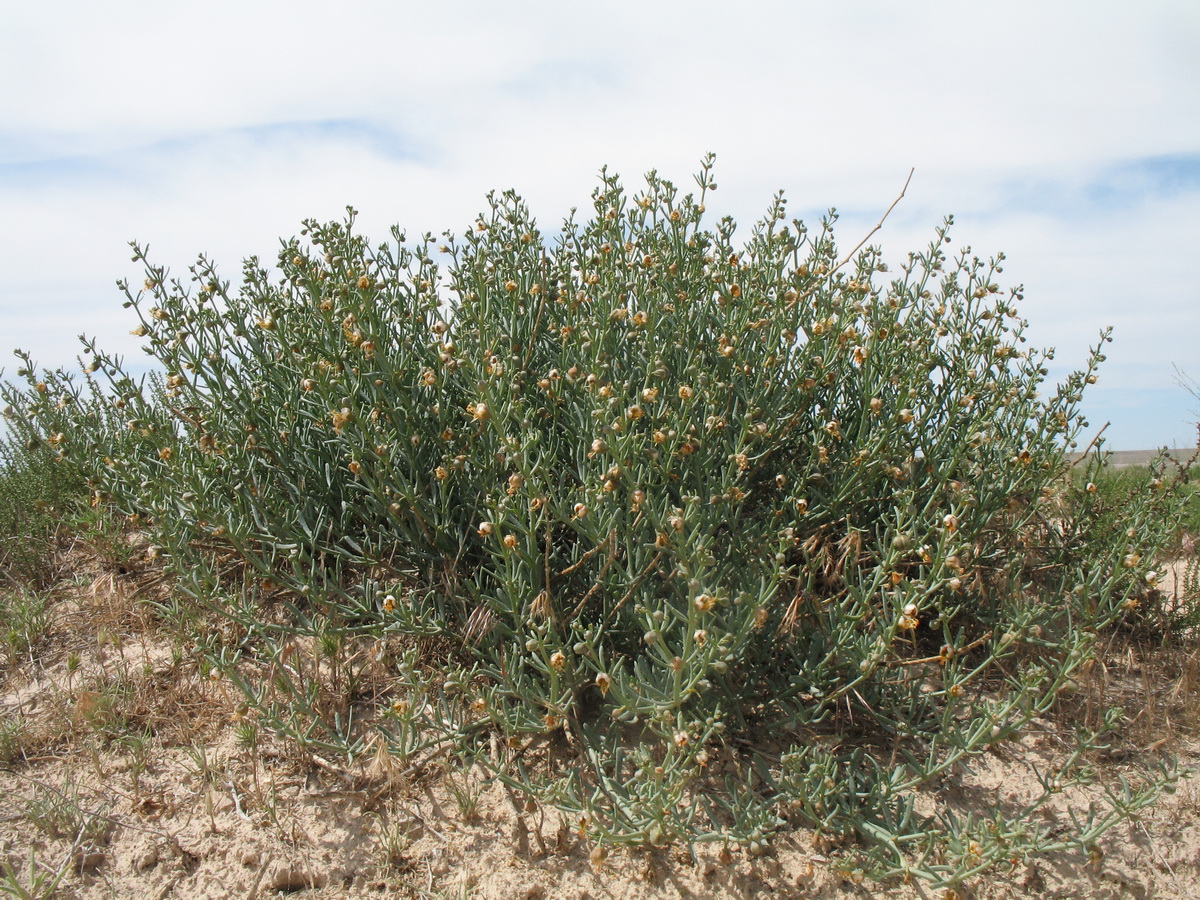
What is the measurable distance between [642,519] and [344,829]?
1.37 metres

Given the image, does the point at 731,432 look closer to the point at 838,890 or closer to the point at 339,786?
the point at 838,890

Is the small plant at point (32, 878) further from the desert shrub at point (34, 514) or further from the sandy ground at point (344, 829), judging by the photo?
the desert shrub at point (34, 514)

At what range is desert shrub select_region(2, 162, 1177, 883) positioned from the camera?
256cm

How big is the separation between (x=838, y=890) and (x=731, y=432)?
1487 mm

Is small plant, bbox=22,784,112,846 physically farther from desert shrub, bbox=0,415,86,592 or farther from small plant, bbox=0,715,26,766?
desert shrub, bbox=0,415,86,592

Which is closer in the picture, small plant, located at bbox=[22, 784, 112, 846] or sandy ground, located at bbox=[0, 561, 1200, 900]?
sandy ground, located at bbox=[0, 561, 1200, 900]

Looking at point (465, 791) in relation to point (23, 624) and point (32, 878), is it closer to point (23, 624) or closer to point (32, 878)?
point (32, 878)

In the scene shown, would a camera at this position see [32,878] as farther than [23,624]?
No

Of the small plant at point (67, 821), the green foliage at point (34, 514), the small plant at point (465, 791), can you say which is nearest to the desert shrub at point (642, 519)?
the small plant at point (465, 791)

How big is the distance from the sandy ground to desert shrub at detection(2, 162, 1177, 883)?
127 mm

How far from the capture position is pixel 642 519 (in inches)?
104

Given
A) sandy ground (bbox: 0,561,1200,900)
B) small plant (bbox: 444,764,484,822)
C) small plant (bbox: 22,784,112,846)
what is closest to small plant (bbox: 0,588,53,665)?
sandy ground (bbox: 0,561,1200,900)

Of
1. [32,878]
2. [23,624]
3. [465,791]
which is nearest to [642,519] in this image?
[465,791]

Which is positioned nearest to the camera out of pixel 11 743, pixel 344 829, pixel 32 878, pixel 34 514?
pixel 32 878
